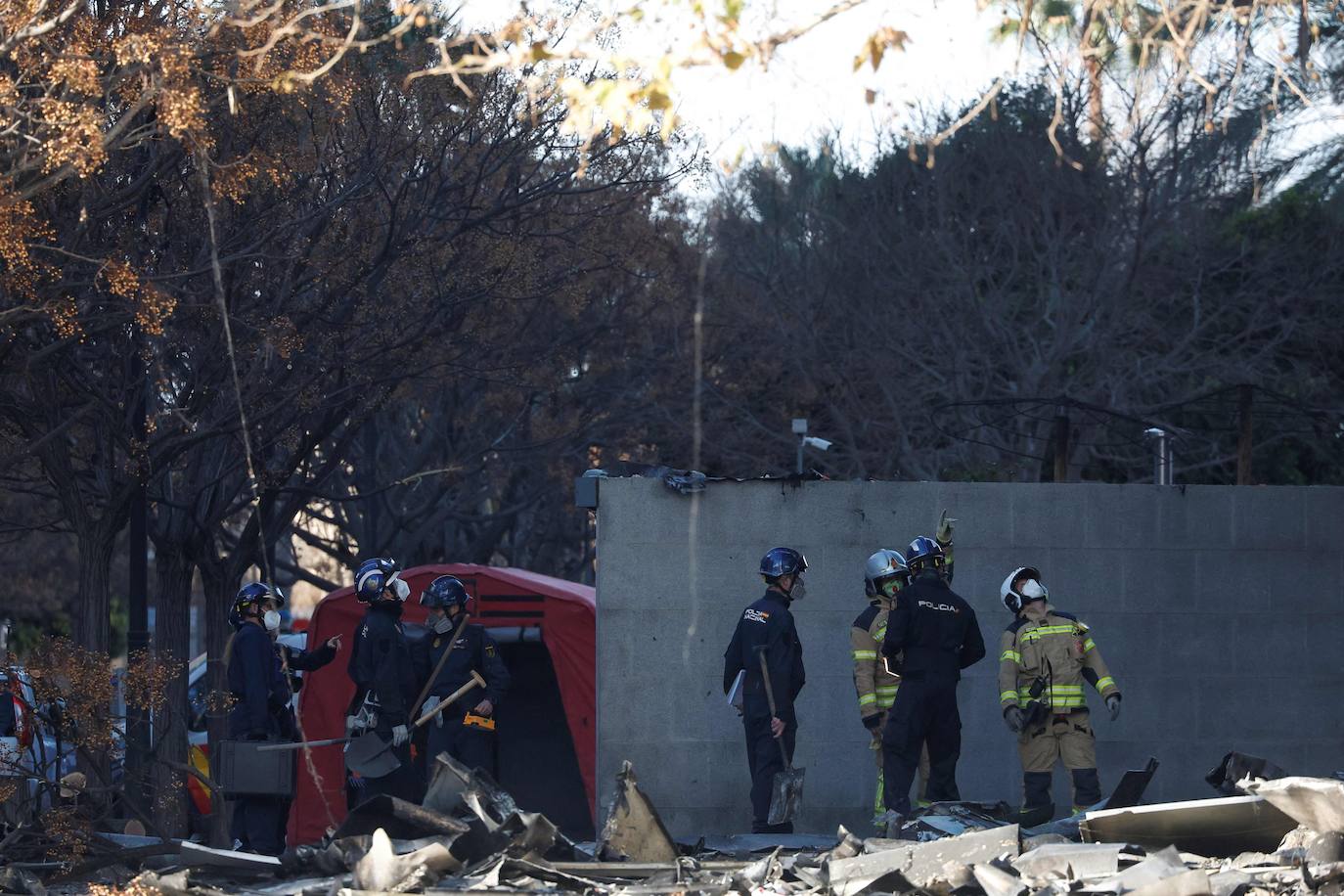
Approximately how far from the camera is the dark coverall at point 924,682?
10.3 meters

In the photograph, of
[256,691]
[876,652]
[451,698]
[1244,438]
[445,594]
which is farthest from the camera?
[1244,438]

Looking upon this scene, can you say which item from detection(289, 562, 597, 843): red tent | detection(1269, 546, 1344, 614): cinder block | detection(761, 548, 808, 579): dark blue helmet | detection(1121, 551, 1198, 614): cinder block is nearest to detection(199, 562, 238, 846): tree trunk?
detection(289, 562, 597, 843): red tent

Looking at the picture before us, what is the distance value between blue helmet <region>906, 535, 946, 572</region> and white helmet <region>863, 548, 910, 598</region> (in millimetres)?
152

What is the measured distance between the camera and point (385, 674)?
1091 centimetres

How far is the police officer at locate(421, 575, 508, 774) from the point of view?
1110 cm

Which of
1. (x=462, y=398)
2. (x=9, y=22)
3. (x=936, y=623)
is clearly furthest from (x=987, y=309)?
(x=9, y=22)

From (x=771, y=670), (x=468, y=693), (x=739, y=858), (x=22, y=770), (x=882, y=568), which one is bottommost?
(x=739, y=858)

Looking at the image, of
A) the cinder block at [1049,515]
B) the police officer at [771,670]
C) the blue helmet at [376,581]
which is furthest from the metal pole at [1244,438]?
the blue helmet at [376,581]

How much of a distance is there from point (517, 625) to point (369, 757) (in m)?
2.13

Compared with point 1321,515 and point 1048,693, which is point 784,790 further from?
point 1321,515

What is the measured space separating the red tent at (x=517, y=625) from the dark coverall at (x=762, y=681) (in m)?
1.92

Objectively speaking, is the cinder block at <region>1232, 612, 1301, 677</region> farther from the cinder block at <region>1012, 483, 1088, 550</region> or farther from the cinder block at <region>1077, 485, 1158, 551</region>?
the cinder block at <region>1012, 483, 1088, 550</region>

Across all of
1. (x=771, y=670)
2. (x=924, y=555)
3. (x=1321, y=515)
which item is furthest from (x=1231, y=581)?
(x=771, y=670)

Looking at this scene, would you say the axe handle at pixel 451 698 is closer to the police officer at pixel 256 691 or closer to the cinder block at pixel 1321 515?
the police officer at pixel 256 691
